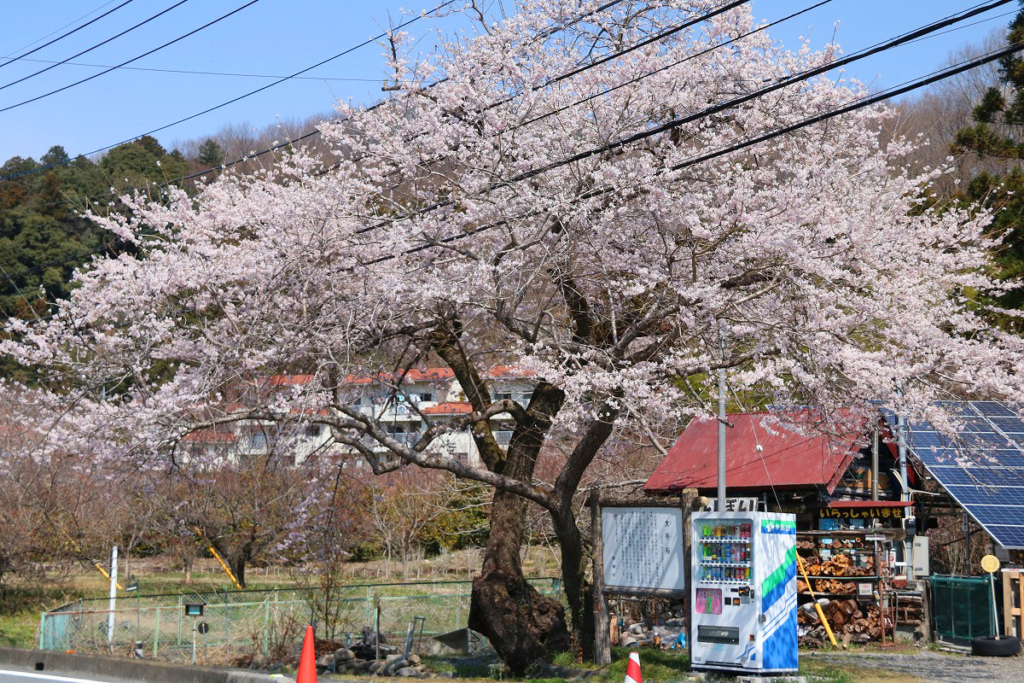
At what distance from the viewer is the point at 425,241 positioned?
13133mm

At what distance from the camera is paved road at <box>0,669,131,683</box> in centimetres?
1234

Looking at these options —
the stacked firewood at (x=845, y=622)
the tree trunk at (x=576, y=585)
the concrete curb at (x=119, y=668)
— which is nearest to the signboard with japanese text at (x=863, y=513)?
the stacked firewood at (x=845, y=622)

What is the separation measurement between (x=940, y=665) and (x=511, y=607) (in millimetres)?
6100

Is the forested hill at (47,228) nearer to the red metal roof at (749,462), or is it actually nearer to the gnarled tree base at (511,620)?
the red metal roof at (749,462)

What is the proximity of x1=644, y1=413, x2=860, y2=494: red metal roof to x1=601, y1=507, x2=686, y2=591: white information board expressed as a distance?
5624 mm

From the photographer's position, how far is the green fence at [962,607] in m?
16.0

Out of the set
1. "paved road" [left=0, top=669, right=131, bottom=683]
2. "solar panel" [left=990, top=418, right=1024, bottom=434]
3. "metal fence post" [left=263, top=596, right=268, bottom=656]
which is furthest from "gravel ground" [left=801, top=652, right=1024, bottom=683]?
"paved road" [left=0, top=669, right=131, bottom=683]

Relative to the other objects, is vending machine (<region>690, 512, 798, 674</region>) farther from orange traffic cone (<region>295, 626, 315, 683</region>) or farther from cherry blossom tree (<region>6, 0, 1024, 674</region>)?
orange traffic cone (<region>295, 626, 315, 683</region>)

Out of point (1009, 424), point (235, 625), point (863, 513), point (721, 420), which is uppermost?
point (1009, 424)

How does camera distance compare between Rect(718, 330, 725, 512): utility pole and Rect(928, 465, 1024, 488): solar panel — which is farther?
Rect(928, 465, 1024, 488): solar panel

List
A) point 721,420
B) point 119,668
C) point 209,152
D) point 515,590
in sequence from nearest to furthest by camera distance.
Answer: point 721,420, point 119,668, point 515,590, point 209,152

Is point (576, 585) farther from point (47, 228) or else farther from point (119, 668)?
point (47, 228)

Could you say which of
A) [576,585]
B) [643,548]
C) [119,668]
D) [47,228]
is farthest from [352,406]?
[47,228]

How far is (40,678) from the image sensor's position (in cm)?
1270
